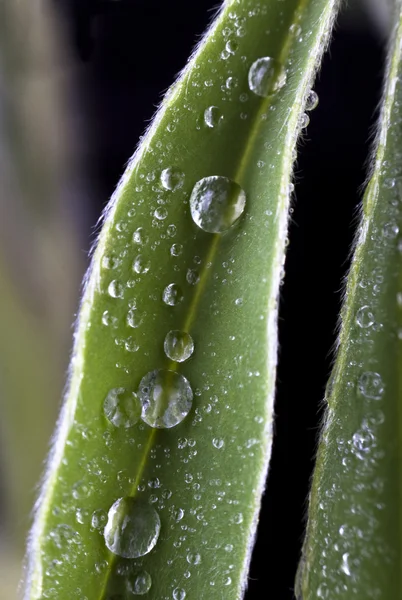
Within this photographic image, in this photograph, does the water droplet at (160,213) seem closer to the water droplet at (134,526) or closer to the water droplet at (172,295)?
the water droplet at (172,295)

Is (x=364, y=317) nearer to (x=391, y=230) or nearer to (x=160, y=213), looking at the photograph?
(x=391, y=230)

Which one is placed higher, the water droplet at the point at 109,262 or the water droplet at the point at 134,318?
the water droplet at the point at 109,262

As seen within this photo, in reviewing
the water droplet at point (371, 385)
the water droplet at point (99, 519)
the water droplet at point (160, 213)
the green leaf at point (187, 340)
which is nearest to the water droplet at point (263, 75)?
the green leaf at point (187, 340)

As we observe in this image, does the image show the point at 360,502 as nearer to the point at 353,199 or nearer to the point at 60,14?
the point at 353,199

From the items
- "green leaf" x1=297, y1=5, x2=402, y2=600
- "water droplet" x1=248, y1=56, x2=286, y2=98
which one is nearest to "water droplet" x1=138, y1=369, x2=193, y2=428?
"green leaf" x1=297, y1=5, x2=402, y2=600

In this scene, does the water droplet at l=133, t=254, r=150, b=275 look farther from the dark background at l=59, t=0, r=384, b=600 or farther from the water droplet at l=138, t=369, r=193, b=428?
the dark background at l=59, t=0, r=384, b=600

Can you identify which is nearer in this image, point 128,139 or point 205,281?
point 205,281

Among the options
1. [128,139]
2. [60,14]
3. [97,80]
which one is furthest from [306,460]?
[60,14]
